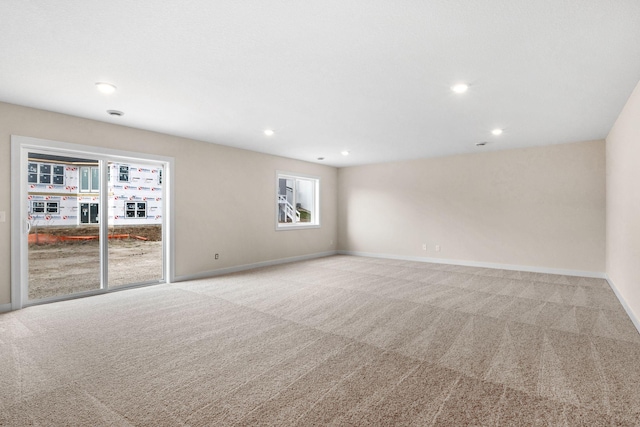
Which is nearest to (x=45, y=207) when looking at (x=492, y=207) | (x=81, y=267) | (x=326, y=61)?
(x=81, y=267)

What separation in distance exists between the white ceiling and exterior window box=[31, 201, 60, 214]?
1.31 metres

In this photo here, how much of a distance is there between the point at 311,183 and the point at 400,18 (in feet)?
20.9

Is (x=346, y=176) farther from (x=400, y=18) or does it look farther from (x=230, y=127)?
(x=400, y=18)

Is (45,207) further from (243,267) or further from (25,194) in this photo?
(243,267)

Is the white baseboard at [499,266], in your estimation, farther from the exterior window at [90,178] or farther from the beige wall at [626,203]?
the exterior window at [90,178]

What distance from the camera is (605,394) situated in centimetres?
200

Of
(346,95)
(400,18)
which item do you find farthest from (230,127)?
(400,18)

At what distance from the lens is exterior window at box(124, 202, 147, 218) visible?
204 inches

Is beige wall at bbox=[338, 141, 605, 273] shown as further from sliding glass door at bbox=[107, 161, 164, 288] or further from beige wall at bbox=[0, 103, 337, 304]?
sliding glass door at bbox=[107, 161, 164, 288]

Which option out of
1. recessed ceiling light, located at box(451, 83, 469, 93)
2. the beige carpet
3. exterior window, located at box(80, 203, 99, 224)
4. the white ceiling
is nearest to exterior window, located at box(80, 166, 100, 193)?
exterior window, located at box(80, 203, 99, 224)

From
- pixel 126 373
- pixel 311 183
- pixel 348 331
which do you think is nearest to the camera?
pixel 126 373

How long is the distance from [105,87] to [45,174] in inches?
76.7

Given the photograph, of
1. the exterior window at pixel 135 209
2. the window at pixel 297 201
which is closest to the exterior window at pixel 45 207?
the exterior window at pixel 135 209

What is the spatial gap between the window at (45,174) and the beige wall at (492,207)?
Result: 6.19 m
